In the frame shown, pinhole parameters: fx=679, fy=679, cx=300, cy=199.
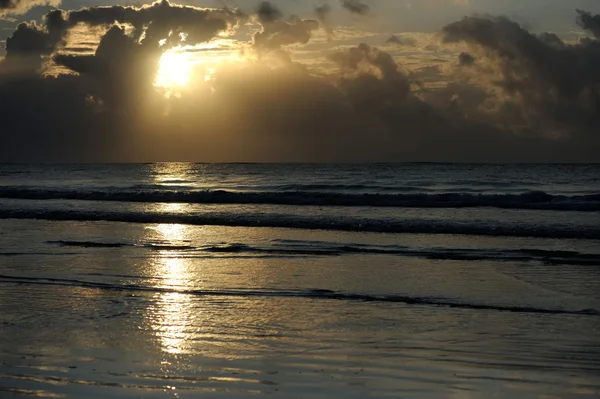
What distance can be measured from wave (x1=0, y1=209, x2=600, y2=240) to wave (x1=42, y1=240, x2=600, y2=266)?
390 cm

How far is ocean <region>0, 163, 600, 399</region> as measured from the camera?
6480mm

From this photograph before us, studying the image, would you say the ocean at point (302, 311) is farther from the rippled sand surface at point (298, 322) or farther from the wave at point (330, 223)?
the wave at point (330, 223)

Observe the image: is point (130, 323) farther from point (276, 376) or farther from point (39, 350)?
point (276, 376)

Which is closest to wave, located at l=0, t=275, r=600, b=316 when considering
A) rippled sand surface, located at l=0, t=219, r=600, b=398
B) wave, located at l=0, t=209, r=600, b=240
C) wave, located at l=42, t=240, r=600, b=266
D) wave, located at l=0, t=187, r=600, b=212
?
rippled sand surface, located at l=0, t=219, r=600, b=398

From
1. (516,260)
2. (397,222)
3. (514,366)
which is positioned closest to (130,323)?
(514,366)

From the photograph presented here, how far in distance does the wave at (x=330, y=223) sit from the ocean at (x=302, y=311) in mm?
157

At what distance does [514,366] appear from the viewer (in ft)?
22.7

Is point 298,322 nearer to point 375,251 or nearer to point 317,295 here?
point 317,295

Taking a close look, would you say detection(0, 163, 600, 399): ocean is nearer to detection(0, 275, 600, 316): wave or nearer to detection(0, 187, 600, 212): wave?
detection(0, 275, 600, 316): wave

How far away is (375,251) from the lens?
16172mm

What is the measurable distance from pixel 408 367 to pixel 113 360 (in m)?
3.05

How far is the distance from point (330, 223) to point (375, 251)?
6.22 meters

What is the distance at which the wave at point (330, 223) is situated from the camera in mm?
20422

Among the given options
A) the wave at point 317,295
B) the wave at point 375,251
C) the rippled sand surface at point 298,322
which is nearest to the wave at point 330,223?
the wave at point 375,251
